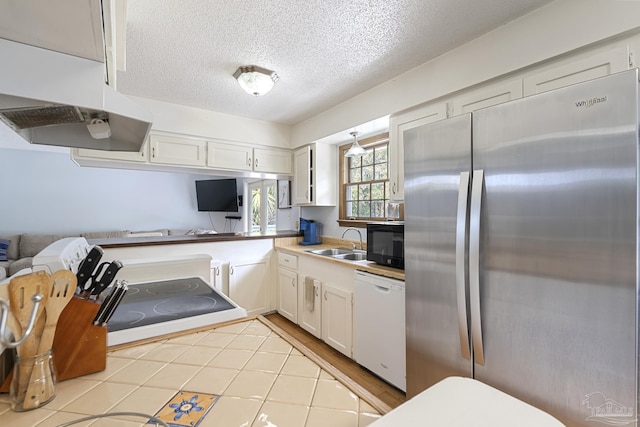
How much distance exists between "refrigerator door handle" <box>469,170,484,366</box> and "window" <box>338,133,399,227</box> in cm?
150

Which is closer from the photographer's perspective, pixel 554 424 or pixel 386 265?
pixel 554 424

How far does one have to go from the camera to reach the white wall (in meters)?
4.60

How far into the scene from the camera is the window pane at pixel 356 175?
329 centimetres

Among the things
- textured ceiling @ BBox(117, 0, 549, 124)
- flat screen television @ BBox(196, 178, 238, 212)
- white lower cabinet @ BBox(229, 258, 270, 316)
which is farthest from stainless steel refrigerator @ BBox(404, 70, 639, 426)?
flat screen television @ BBox(196, 178, 238, 212)

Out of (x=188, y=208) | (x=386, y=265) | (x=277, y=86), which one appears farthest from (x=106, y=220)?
(x=386, y=265)

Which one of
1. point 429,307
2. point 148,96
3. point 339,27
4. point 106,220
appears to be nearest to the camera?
point 429,307

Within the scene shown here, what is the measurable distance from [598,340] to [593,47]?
4.39 ft

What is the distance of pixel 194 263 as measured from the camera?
7.32ft

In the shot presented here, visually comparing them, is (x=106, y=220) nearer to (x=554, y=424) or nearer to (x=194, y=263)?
(x=194, y=263)

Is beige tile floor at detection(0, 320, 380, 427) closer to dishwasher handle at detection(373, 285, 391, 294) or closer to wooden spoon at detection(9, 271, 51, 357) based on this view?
wooden spoon at detection(9, 271, 51, 357)

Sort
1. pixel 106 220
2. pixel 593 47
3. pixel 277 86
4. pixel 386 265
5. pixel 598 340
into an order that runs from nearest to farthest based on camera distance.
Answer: pixel 598 340, pixel 593 47, pixel 386 265, pixel 277 86, pixel 106 220

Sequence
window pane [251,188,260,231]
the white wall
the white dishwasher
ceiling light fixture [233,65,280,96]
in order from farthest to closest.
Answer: window pane [251,188,260,231], the white wall, ceiling light fixture [233,65,280,96], the white dishwasher

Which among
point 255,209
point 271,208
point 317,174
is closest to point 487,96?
point 317,174

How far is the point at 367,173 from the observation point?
3.18 metres
